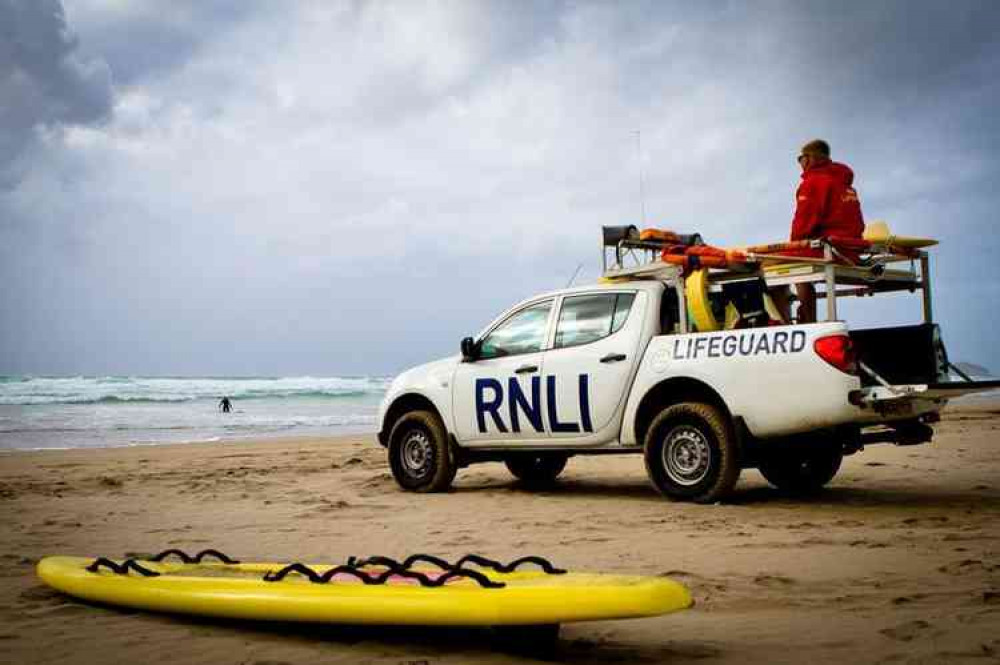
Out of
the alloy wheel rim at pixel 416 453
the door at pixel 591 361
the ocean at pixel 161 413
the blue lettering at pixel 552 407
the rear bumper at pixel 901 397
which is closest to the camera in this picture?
the rear bumper at pixel 901 397

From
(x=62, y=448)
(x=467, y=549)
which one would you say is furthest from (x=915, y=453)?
(x=62, y=448)

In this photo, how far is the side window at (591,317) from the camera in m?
7.92

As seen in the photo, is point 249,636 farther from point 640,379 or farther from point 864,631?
point 640,379

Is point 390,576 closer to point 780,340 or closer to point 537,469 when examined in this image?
point 780,340

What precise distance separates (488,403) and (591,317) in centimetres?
132

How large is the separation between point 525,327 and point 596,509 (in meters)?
1.99

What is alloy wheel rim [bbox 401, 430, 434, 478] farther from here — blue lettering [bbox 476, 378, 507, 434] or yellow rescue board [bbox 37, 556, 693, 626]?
yellow rescue board [bbox 37, 556, 693, 626]

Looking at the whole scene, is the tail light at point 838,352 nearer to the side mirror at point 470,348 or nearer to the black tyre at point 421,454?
the side mirror at point 470,348

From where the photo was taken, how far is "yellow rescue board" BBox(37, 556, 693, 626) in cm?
299

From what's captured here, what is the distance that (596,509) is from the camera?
7.43 m

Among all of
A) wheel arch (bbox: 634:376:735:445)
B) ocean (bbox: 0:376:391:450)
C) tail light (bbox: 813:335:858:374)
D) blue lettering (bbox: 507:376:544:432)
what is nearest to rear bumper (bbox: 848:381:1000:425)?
tail light (bbox: 813:335:858:374)

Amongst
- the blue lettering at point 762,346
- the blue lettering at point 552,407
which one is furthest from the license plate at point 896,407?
the blue lettering at point 552,407

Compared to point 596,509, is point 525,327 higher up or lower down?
higher up

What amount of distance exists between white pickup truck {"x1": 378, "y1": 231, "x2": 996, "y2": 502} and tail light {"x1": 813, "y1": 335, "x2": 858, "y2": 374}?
0.01m
